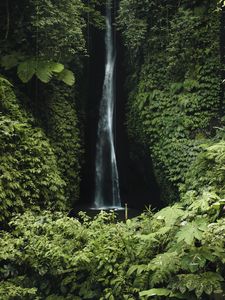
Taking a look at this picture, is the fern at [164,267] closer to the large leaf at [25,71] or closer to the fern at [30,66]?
the fern at [30,66]

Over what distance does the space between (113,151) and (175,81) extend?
413 cm

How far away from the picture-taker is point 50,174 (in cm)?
737

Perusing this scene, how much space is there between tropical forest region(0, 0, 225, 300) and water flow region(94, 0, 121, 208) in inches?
1.6

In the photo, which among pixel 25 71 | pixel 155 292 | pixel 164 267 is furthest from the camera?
pixel 25 71

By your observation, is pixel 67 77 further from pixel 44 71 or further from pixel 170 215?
pixel 170 215

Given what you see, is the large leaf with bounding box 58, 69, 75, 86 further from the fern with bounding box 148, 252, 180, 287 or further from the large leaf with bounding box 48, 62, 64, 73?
the fern with bounding box 148, 252, 180, 287

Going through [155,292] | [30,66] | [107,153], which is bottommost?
[155,292]

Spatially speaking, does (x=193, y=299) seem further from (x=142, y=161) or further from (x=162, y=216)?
(x=142, y=161)

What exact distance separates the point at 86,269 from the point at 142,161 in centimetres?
839

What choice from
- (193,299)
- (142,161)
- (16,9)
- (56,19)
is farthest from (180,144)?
(193,299)

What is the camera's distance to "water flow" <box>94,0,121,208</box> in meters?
13.1

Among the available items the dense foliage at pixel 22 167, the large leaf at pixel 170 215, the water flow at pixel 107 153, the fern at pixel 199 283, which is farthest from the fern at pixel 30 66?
the fern at pixel 199 283

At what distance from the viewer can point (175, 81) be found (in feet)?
33.9

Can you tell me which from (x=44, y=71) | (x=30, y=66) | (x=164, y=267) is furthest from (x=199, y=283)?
(x=30, y=66)
